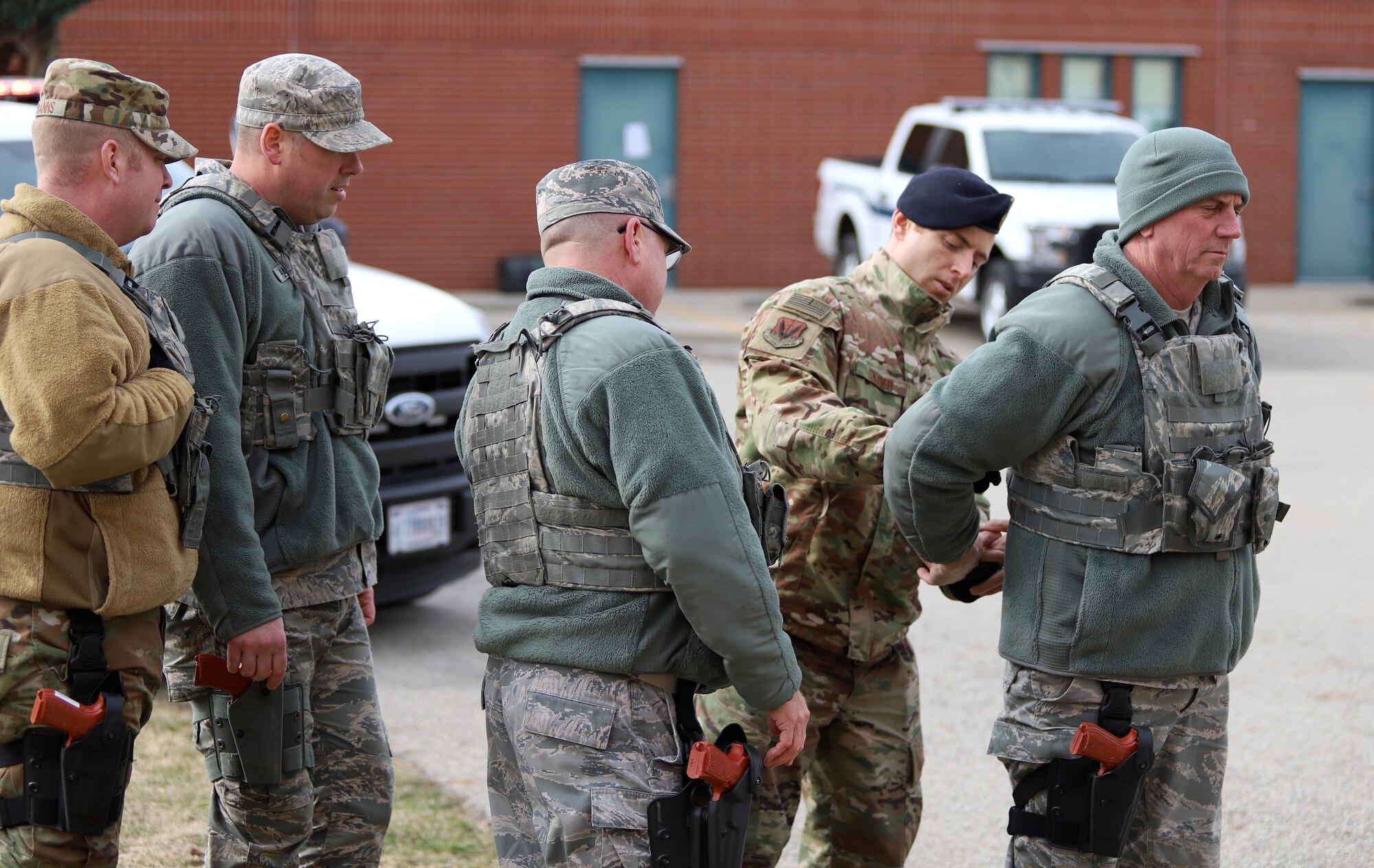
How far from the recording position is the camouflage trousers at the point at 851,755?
12.4 ft

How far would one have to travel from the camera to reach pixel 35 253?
2.85m

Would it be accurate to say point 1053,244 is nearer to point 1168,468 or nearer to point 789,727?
point 1168,468

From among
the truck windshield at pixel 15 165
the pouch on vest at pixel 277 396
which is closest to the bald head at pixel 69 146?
the pouch on vest at pixel 277 396

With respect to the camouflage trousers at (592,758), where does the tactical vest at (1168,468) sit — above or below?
above

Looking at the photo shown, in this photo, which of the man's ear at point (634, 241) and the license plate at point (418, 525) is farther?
the license plate at point (418, 525)

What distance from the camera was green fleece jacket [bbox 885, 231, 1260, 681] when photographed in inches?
121

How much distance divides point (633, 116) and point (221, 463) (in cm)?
1756

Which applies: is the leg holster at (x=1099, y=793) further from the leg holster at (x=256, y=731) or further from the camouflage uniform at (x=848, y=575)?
the leg holster at (x=256, y=731)

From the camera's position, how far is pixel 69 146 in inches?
117

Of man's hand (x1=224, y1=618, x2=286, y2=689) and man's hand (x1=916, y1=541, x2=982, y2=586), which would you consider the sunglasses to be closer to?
man's hand (x1=916, y1=541, x2=982, y2=586)

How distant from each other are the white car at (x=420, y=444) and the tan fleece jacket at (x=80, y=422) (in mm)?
2914

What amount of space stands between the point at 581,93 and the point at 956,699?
50.2 feet

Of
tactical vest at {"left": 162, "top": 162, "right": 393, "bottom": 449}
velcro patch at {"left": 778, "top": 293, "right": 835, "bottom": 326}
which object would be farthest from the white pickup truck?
tactical vest at {"left": 162, "top": 162, "right": 393, "bottom": 449}

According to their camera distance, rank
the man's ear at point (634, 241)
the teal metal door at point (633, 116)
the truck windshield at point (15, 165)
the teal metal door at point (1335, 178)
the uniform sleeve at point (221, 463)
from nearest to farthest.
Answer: the man's ear at point (634, 241)
the uniform sleeve at point (221, 463)
the truck windshield at point (15, 165)
the teal metal door at point (633, 116)
the teal metal door at point (1335, 178)
